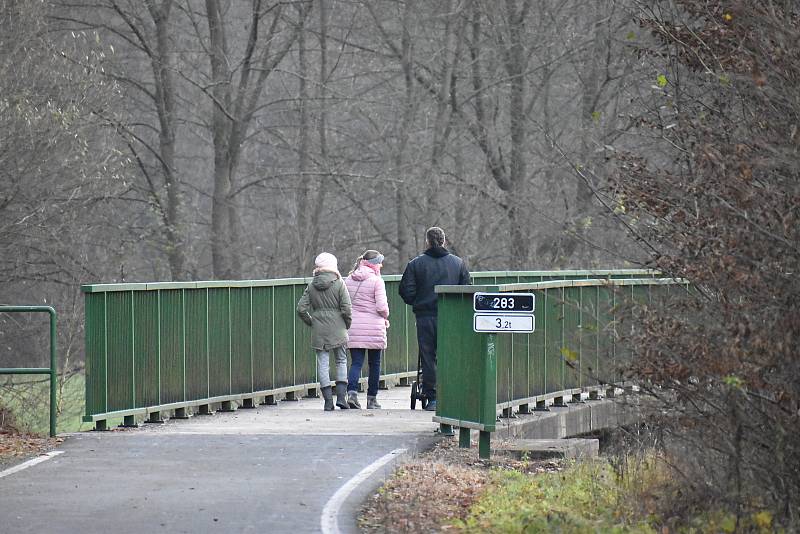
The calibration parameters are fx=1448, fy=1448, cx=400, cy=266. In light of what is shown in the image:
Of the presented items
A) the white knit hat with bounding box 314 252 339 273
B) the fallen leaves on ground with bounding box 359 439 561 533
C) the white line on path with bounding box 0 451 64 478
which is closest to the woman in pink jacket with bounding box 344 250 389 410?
the white knit hat with bounding box 314 252 339 273

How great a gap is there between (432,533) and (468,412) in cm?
313

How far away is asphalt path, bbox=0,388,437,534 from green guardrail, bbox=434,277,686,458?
62 cm

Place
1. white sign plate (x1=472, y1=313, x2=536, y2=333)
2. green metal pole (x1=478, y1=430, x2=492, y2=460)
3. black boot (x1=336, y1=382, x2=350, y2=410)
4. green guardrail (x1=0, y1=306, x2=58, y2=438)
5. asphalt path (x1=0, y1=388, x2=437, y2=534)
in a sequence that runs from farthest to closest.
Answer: black boot (x1=336, y1=382, x2=350, y2=410), green guardrail (x1=0, y1=306, x2=58, y2=438), green metal pole (x1=478, y1=430, x2=492, y2=460), white sign plate (x1=472, y1=313, x2=536, y2=333), asphalt path (x1=0, y1=388, x2=437, y2=534)

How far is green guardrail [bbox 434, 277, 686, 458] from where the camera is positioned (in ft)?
32.0

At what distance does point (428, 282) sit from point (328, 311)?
1.62 meters

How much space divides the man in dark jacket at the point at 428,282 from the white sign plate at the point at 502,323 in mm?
3440

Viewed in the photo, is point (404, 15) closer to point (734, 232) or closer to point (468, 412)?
point (468, 412)

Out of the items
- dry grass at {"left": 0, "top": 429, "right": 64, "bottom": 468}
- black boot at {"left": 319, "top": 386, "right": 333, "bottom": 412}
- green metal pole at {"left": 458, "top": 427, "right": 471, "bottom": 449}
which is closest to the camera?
dry grass at {"left": 0, "top": 429, "right": 64, "bottom": 468}

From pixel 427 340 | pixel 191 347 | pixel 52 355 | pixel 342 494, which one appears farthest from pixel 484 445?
pixel 191 347

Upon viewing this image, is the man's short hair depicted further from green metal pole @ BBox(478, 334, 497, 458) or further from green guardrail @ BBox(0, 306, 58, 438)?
green guardrail @ BBox(0, 306, 58, 438)

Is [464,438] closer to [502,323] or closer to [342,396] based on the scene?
[502,323]

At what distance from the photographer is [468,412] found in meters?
11.5

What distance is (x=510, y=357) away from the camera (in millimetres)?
13492

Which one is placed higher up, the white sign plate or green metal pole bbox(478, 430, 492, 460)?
the white sign plate
